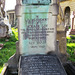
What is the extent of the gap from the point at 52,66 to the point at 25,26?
141cm

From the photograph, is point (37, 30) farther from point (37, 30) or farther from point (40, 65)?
point (40, 65)

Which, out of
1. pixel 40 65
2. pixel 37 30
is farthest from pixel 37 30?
pixel 40 65

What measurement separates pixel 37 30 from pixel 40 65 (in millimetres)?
1065

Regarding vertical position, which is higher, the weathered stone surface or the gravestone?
the gravestone

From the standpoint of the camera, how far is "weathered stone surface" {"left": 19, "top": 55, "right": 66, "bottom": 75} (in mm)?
2414

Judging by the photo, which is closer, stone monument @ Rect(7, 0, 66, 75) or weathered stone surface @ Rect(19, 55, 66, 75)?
weathered stone surface @ Rect(19, 55, 66, 75)

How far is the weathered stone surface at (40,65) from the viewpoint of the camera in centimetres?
241

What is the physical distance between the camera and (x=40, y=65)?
2.61m

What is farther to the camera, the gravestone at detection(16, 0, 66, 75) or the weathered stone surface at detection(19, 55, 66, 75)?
the gravestone at detection(16, 0, 66, 75)

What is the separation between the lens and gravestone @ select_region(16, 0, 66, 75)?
2922mm

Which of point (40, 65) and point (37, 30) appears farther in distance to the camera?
point (37, 30)

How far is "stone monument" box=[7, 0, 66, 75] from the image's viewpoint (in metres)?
2.92

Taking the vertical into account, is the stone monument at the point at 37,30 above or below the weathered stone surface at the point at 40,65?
above

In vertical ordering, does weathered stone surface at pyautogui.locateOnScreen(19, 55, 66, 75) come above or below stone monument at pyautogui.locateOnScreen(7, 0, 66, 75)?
below
